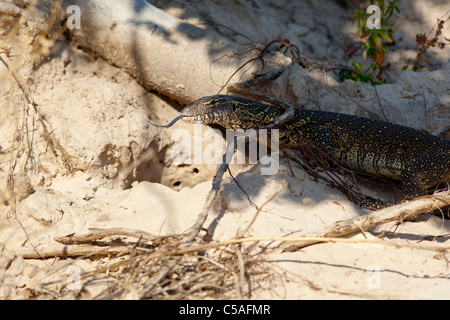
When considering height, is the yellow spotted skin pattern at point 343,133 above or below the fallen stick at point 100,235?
above

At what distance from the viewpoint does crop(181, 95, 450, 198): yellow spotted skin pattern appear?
5.14 meters

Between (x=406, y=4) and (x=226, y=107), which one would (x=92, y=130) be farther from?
(x=406, y=4)

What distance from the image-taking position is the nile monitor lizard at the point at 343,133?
5.14 metres

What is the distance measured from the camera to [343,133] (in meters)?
5.32

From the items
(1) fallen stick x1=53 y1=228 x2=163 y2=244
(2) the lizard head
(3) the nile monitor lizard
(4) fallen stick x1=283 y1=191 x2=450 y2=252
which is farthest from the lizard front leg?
(1) fallen stick x1=53 y1=228 x2=163 y2=244

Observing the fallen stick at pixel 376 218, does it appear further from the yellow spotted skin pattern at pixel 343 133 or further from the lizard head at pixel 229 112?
the lizard head at pixel 229 112

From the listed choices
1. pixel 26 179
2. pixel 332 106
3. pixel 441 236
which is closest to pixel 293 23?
pixel 332 106

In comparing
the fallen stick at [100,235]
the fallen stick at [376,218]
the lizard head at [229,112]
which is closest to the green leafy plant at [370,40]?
the lizard head at [229,112]

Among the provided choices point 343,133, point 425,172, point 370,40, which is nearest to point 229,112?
point 343,133

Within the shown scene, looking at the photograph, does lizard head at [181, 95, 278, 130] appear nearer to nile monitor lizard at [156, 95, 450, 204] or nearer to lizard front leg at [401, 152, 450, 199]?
nile monitor lizard at [156, 95, 450, 204]

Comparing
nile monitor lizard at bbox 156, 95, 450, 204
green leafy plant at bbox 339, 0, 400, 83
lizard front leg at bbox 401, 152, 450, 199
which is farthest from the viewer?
green leafy plant at bbox 339, 0, 400, 83

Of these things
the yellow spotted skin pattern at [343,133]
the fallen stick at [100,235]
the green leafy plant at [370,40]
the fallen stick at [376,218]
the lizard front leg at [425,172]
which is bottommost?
the fallen stick at [100,235]

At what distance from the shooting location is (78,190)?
4.60 meters

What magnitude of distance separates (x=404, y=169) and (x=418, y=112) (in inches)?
41.7
